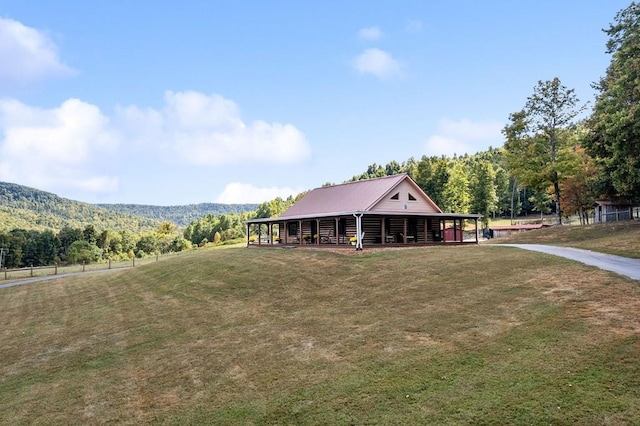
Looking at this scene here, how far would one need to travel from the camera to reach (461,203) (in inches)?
2025

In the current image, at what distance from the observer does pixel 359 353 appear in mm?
8453

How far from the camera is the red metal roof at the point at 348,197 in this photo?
27.5 metres

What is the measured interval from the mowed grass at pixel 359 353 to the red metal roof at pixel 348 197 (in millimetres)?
11526

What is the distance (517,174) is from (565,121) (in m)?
5.68

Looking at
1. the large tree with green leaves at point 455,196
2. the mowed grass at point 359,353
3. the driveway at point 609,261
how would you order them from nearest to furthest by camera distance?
the mowed grass at point 359,353 < the driveway at point 609,261 < the large tree with green leaves at point 455,196

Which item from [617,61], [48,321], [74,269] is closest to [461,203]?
[617,61]

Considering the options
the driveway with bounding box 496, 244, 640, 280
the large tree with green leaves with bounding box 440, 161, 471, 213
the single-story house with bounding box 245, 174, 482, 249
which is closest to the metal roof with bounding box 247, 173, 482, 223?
the single-story house with bounding box 245, 174, 482, 249

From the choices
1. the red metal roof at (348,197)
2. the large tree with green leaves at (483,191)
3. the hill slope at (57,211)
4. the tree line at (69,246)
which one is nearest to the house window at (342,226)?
the red metal roof at (348,197)

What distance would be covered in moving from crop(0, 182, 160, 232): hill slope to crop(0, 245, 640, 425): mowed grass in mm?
130725

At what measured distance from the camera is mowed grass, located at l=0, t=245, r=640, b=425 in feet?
20.5

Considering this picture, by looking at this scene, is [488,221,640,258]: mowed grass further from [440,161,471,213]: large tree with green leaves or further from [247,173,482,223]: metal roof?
[440,161,471,213]: large tree with green leaves

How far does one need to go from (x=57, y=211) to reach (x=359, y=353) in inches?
6457

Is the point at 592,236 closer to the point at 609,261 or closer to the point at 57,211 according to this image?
the point at 609,261

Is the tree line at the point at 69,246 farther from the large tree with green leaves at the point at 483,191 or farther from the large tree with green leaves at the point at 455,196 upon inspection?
the large tree with green leaves at the point at 483,191
